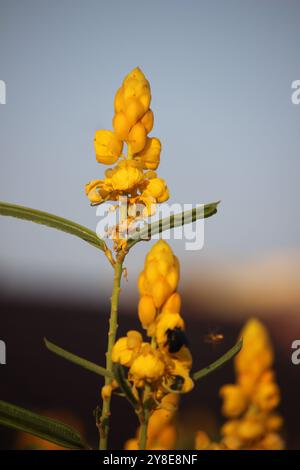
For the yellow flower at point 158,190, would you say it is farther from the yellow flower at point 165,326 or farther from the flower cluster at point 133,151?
the yellow flower at point 165,326

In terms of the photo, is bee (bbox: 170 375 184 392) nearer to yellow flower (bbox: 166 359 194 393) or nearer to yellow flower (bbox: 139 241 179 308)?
yellow flower (bbox: 166 359 194 393)

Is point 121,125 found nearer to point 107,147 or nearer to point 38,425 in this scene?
point 107,147

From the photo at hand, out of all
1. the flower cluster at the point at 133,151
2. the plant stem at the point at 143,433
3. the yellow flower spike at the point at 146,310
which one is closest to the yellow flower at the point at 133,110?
the flower cluster at the point at 133,151

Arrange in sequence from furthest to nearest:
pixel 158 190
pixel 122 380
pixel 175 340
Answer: pixel 158 190, pixel 175 340, pixel 122 380

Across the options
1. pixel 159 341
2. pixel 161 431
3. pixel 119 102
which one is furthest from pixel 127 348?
pixel 161 431
